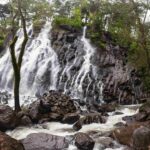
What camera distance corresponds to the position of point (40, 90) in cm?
2631

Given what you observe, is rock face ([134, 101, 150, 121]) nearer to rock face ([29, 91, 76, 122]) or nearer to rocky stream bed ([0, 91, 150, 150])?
rocky stream bed ([0, 91, 150, 150])

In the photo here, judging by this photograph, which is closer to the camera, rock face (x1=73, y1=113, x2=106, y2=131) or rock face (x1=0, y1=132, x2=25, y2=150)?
rock face (x1=0, y1=132, x2=25, y2=150)

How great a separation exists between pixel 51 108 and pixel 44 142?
6.38m

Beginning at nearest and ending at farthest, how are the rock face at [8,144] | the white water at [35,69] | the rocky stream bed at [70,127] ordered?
the rock face at [8,144]
the rocky stream bed at [70,127]
the white water at [35,69]

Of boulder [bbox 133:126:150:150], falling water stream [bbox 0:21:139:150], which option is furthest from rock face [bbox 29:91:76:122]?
boulder [bbox 133:126:150:150]

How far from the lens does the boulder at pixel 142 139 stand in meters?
12.1

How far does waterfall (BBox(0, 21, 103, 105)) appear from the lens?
25203mm

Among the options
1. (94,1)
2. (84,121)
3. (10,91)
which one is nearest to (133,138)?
(84,121)

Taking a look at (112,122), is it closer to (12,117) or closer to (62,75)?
(12,117)

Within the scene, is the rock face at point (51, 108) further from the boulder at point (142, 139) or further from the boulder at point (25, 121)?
the boulder at point (142, 139)

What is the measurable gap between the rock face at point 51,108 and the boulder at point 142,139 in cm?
695

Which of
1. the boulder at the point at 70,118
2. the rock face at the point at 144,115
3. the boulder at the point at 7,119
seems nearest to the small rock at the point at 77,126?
the boulder at the point at 70,118

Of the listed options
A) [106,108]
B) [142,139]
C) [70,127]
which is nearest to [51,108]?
[70,127]

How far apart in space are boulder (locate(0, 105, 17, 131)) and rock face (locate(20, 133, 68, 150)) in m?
2.99
